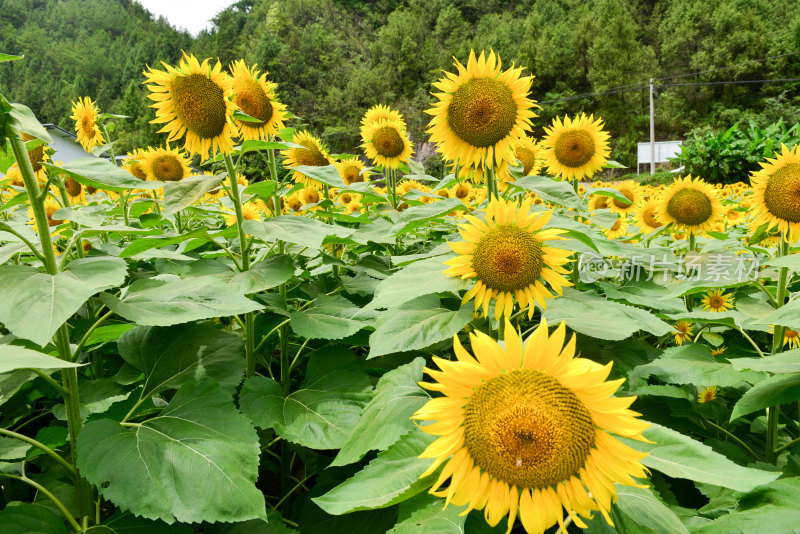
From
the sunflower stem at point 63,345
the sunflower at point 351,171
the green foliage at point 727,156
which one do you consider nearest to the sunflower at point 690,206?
the sunflower at point 351,171

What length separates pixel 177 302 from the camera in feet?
4.27

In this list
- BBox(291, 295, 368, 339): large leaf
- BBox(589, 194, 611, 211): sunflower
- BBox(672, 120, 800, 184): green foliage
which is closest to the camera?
BBox(291, 295, 368, 339): large leaf

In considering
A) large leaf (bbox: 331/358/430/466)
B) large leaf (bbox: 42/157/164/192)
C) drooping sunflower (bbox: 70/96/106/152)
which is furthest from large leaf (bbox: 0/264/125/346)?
drooping sunflower (bbox: 70/96/106/152)

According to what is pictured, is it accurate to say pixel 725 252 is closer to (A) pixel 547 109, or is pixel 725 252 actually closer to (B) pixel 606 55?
(A) pixel 547 109

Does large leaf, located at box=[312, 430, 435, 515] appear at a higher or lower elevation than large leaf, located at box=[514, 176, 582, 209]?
A: lower

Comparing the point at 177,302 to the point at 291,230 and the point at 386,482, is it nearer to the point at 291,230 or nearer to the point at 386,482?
the point at 291,230

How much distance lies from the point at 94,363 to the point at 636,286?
97.5 inches

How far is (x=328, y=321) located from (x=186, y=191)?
2.27 ft

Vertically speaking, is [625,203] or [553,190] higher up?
[553,190]

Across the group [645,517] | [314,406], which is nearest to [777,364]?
[645,517]

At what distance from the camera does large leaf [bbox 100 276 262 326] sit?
123 cm

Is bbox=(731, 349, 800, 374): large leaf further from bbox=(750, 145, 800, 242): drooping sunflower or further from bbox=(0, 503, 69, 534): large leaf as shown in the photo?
bbox=(0, 503, 69, 534): large leaf

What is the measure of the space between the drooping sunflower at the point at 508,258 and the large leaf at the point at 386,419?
31 cm

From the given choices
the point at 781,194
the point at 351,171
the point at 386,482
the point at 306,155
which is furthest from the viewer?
the point at 351,171
